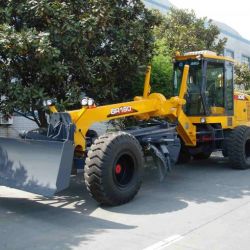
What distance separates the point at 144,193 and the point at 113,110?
5.54ft

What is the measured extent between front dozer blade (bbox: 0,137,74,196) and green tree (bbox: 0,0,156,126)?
1.36 meters

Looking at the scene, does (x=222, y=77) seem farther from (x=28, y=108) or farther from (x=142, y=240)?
(x=142, y=240)

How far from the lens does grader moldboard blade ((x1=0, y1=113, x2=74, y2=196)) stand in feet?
23.2

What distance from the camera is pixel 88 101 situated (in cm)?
816

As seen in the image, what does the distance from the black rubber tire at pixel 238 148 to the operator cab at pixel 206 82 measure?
0.71 metres

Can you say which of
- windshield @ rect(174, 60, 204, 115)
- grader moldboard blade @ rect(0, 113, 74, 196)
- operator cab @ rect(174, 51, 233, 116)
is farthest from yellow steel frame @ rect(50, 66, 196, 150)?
grader moldboard blade @ rect(0, 113, 74, 196)

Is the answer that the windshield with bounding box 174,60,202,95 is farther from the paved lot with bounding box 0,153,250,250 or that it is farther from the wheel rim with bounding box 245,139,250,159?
the paved lot with bounding box 0,153,250,250

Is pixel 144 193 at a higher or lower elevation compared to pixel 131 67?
lower

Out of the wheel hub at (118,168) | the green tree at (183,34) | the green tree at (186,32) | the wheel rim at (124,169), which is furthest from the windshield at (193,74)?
the green tree at (186,32)

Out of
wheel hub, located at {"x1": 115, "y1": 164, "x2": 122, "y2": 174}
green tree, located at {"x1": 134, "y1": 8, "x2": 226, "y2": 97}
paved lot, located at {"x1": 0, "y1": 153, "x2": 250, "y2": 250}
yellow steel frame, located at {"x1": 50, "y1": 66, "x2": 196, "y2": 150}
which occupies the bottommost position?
paved lot, located at {"x1": 0, "y1": 153, "x2": 250, "y2": 250}

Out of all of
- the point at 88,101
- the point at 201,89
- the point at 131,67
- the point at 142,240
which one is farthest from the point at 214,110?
the point at 142,240

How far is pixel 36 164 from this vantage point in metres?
7.44

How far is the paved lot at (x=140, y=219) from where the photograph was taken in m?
5.80

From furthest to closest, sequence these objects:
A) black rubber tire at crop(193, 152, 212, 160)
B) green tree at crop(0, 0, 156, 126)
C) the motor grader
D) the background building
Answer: the background building → black rubber tire at crop(193, 152, 212, 160) → green tree at crop(0, 0, 156, 126) → the motor grader
